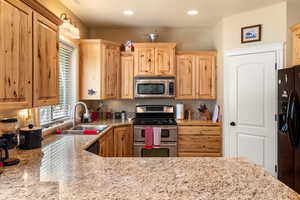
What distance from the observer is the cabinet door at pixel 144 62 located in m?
4.39

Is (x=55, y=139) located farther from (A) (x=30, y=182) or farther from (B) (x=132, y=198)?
(B) (x=132, y=198)

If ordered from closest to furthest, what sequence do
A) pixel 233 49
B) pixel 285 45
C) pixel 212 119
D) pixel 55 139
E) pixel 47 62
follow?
pixel 47 62, pixel 55 139, pixel 285 45, pixel 233 49, pixel 212 119

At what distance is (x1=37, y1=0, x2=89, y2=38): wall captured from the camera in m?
2.89

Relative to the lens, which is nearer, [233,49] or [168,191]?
[168,191]

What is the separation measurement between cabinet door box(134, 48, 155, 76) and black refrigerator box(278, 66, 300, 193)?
2105 mm

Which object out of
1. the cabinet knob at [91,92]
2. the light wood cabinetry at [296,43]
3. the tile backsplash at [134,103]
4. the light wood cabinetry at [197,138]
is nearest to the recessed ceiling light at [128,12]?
the cabinet knob at [91,92]

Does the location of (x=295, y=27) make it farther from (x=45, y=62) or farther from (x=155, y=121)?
(x=45, y=62)

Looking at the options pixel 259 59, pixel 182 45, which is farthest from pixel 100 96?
pixel 259 59

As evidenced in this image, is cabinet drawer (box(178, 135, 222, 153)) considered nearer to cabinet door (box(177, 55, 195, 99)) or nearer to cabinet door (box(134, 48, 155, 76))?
cabinet door (box(177, 55, 195, 99))

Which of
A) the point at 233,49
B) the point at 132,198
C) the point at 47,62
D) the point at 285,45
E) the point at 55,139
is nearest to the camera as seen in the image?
the point at 132,198

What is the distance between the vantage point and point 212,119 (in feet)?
14.9

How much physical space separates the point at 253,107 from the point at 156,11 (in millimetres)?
2090

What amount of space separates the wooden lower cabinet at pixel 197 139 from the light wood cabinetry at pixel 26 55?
2454mm

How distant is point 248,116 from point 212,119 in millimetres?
868
